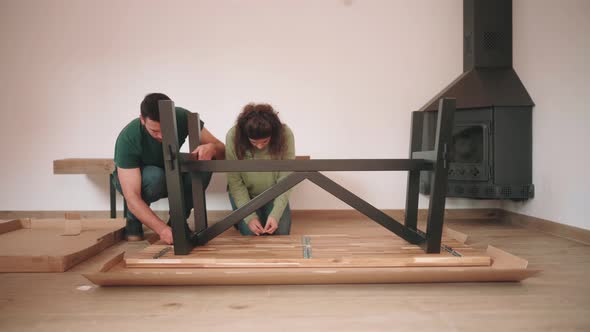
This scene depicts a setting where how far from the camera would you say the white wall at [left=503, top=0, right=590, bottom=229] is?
194 cm

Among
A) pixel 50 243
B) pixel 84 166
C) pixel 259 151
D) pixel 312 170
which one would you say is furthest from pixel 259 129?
pixel 84 166

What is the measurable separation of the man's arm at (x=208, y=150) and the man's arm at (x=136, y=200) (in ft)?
1.14

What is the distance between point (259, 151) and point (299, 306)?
93cm

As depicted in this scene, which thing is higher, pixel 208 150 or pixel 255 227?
pixel 208 150

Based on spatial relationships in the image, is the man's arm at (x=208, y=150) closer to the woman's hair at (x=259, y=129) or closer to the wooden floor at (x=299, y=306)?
the woman's hair at (x=259, y=129)

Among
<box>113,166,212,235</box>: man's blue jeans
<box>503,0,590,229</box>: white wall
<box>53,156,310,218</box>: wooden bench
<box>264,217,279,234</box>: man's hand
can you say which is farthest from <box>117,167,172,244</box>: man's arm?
<box>503,0,590,229</box>: white wall

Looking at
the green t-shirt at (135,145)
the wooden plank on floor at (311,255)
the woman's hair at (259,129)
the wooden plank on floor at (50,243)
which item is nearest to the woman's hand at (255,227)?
the wooden plank on floor at (311,255)

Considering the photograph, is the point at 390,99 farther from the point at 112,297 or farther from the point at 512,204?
the point at 112,297

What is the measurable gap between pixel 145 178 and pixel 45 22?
175 centimetres

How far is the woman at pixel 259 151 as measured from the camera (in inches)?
65.1

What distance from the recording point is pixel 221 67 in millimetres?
2768

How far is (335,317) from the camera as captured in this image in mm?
977

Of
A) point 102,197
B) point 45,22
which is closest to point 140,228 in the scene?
point 102,197

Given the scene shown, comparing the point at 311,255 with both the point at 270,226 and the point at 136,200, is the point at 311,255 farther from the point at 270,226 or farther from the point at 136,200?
the point at 136,200
